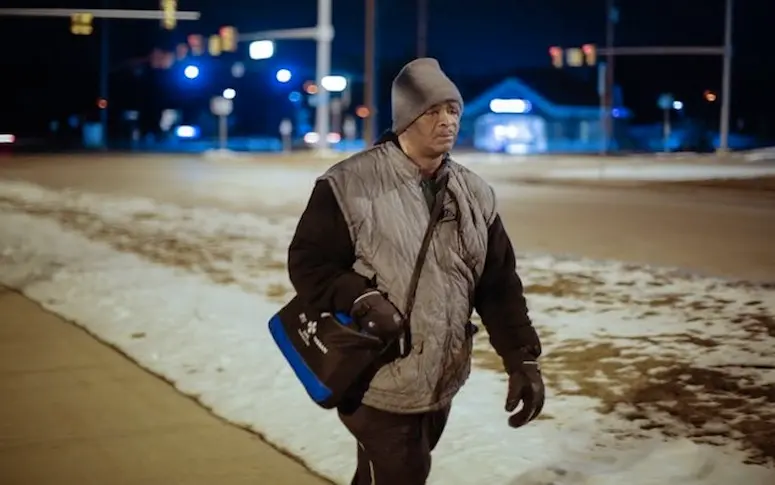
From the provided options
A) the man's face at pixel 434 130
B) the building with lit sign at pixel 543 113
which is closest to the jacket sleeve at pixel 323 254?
the man's face at pixel 434 130

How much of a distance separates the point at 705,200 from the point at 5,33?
260ft

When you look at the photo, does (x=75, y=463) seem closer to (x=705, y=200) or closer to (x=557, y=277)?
(x=557, y=277)

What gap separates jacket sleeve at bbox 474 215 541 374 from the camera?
4.12 meters

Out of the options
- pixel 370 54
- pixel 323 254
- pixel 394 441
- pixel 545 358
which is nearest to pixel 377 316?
pixel 323 254

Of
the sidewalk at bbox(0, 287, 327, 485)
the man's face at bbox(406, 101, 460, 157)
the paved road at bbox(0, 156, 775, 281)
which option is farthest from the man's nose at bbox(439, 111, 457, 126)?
the paved road at bbox(0, 156, 775, 281)

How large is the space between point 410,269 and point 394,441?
1.92 ft

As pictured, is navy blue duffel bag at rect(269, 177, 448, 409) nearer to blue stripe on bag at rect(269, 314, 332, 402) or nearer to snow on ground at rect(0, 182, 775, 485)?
blue stripe on bag at rect(269, 314, 332, 402)

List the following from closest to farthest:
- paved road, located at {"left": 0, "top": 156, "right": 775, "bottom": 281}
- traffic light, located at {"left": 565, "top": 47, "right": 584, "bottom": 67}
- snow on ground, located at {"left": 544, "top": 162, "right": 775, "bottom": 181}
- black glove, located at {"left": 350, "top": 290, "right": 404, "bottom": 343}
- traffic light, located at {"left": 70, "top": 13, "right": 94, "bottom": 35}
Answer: black glove, located at {"left": 350, "top": 290, "right": 404, "bottom": 343} < paved road, located at {"left": 0, "top": 156, "right": 775, "bottom": 281} < snow on ground, located at {"left": 544, "top": 162, "right": 775, "bottom": 181} < traffic light, located at {"left": 70, "top": 13, "right": 94, "bottom": 35} < traffic light, located at {"left": 565, "top": 47, "right": 584, "bottom": 67}

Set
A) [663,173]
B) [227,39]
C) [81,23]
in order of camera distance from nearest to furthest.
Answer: [663,173] → [81,23] → [227,39]

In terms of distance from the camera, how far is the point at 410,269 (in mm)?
3840

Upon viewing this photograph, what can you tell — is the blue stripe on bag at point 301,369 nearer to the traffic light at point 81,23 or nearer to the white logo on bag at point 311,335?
the white logo on bag at point 311,335

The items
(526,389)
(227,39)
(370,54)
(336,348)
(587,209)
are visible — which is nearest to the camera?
(336,348)

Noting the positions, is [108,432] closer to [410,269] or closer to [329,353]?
[329,353]

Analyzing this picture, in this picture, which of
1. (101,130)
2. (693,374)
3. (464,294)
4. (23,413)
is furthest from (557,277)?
(101,130)
